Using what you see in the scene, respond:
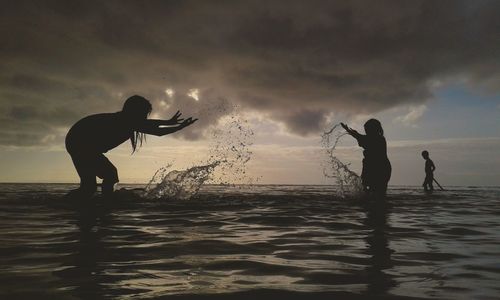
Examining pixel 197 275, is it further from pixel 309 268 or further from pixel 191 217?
pixel 191 217

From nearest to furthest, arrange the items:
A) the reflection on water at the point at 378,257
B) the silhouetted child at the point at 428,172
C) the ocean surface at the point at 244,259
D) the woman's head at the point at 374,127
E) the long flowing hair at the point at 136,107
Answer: the ocean surface at the point at 244,259 → the reflection on water at the point at 378,257 → the long flowing hair at the point at 136,107 → the woman's head at the point at 374,127 → the silhouetted child at the point at 428,172

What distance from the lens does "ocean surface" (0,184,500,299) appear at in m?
2.40

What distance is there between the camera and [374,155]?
32.6ft

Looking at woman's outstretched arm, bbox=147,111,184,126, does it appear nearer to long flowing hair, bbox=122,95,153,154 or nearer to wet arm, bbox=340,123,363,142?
long flowing hair, bbox=122,95,153,154

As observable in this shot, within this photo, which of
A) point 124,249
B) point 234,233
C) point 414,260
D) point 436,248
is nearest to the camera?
point 414,260

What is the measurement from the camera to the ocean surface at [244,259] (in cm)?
240

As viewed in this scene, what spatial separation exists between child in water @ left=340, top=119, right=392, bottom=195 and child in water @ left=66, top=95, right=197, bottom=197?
5.03 meters

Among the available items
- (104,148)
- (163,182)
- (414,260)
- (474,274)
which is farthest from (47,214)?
(474,274)

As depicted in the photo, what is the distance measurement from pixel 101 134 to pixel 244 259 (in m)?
4.76

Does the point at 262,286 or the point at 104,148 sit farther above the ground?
the point at 104,148

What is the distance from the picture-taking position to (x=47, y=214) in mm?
6621

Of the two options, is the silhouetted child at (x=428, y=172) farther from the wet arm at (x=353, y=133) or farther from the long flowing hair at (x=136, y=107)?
the long flowing hair at (x=136, y=107)

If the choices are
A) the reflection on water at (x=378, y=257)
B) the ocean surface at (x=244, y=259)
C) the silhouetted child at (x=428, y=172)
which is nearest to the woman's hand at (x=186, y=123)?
the ocean surface at (x=244, y=259)

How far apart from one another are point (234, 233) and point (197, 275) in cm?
214
